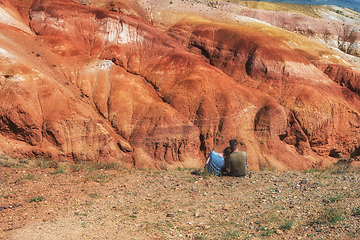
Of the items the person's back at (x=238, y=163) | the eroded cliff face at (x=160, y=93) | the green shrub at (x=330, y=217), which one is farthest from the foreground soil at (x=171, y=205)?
the eroded cliff face at (x=160, y=93)

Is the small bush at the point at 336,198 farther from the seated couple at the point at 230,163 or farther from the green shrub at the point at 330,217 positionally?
the seated couple at the point at 230,163

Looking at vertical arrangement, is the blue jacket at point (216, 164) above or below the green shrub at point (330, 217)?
below

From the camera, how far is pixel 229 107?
21062 mm

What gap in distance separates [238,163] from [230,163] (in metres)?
0.27

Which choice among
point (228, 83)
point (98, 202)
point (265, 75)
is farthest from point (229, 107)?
point (98, 202)

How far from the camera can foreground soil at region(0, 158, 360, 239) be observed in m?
6.24

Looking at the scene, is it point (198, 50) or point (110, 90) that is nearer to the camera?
point (110, 90)

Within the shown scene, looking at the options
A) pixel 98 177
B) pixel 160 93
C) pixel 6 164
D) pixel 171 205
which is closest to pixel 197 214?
pixel 171 205

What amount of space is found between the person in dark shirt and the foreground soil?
324 mm

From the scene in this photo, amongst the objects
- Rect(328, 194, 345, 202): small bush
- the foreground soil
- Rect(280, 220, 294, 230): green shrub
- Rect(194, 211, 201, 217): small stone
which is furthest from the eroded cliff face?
Rect(280, 220, 294, 230): green shrub

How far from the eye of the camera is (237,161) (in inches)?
395

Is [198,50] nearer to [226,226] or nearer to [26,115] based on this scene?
[26,115]

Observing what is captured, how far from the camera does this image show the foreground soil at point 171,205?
20.5 ft

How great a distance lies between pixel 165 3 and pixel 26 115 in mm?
20222
